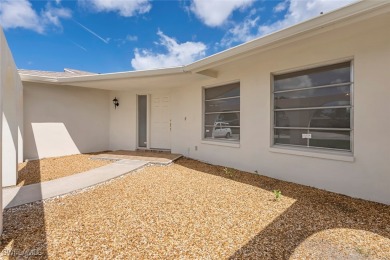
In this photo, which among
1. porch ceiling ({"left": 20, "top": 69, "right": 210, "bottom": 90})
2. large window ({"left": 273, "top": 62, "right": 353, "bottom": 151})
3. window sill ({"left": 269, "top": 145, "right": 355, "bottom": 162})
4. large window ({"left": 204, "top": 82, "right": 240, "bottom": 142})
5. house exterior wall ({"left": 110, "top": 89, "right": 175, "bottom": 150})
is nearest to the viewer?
window sill ({"left": 269, "top": 145, "right": 355, "bottom": 162})

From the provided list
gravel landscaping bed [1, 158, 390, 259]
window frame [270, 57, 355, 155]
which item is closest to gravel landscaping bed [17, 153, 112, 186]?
gravel landscaping bed [1, 158, 390, 259]

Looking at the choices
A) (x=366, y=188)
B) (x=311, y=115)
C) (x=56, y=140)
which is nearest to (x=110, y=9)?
(x=56, y=140)

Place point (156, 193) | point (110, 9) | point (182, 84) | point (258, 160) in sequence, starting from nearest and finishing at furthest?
point (156, 193)
point (258, 160)
point (182, 84)
point (110, 9)

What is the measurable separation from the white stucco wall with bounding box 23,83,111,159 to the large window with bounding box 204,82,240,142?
5036 millimetres

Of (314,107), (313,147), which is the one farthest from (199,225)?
(314,107)

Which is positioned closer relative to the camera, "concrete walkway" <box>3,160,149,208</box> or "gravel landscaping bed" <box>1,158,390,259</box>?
"gravel landscaping bed" <box>1,158,390,259</box>

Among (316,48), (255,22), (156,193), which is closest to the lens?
(156,193)

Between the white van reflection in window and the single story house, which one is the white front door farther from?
the white van reflection in window

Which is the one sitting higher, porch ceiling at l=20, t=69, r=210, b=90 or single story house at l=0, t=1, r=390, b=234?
porch ceiling at l=20, t=69, r=210, b=90

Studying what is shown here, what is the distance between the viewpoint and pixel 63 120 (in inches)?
307

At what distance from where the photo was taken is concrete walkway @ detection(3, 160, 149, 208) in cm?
353

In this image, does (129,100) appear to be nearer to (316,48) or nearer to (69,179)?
(69,179)

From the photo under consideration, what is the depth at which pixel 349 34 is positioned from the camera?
366cm

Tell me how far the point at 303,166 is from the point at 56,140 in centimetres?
849
